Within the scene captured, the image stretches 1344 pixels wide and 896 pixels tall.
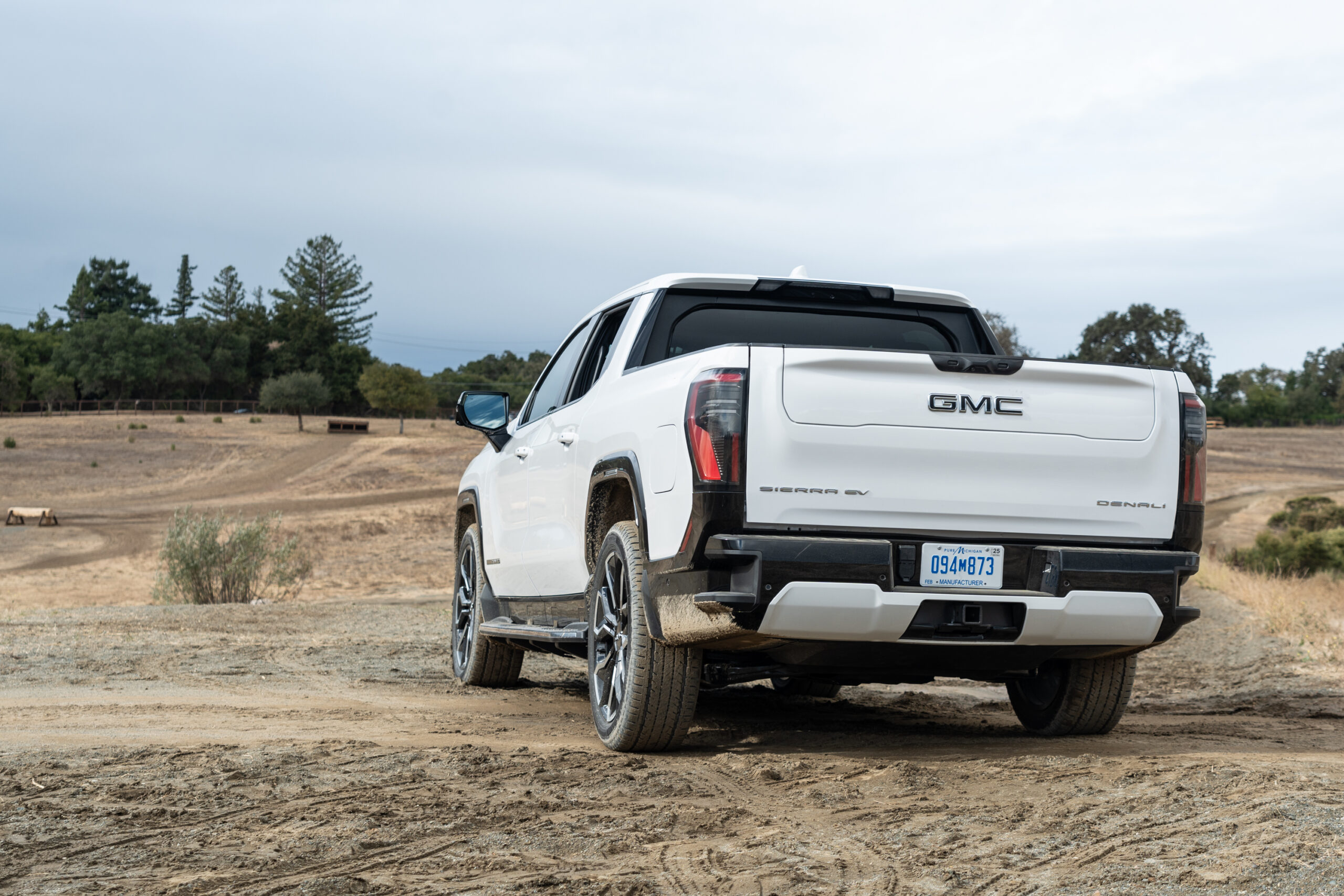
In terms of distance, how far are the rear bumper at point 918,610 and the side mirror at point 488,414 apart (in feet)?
11.7

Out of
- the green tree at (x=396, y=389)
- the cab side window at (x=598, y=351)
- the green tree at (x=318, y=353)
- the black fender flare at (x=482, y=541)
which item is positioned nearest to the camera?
the cab side window at (x=598, y=351)

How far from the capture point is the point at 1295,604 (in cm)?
1280

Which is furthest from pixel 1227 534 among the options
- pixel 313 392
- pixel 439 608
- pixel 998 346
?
pixel 313 392

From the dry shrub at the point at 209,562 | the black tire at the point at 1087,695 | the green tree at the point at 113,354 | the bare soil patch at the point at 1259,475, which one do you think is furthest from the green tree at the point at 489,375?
the black tire at the point at 1087,695

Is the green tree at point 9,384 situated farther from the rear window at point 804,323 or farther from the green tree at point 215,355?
the rear window at point 804,323

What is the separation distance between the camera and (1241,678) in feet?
30.5

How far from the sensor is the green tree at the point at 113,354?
90062 mm

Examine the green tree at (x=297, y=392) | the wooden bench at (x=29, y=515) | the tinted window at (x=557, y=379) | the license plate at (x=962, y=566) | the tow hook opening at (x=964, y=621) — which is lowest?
the wooden bench at (x=29, y=515)

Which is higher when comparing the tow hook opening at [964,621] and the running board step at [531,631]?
the tow hook opening at [964,621]

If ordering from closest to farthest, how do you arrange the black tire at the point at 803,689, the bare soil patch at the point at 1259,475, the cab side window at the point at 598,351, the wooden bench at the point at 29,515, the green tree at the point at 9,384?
the cab side window at the point at 598,351, the black tire at the point at 803,689, the wooden bench at the point at 29,515, the bare soil patch at the point at 1259,475, the green tree at the point at 9,384

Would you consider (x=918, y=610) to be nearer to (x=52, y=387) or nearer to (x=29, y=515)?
(x=29, y=515)

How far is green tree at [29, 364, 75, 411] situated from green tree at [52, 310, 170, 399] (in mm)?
966

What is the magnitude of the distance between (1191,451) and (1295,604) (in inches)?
362

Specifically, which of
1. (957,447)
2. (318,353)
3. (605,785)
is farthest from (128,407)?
(957,447)
